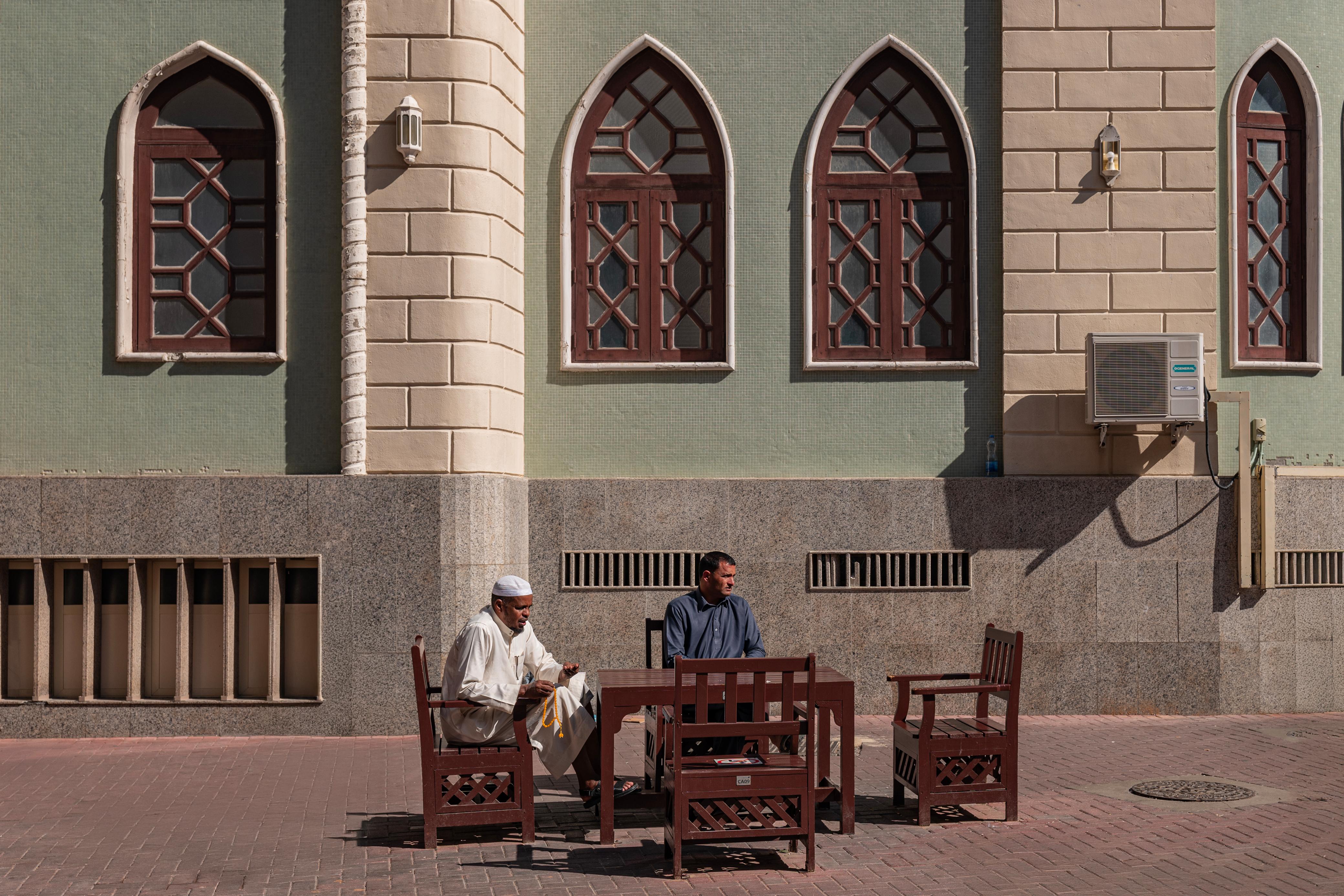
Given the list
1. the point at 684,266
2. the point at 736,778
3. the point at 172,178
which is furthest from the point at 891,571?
the point at 172,178

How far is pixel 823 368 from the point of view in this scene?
40.1 feet

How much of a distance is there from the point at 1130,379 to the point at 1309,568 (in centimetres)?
255

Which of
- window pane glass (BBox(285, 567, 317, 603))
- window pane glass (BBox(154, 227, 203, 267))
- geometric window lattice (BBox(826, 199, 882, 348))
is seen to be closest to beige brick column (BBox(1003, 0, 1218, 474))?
geometric window lattice (BBox(826, 199, 882, 348))

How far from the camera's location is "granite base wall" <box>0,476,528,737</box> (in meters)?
11.1

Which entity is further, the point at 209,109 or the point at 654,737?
the point at 209,109

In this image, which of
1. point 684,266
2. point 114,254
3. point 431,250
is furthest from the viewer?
point 684,266

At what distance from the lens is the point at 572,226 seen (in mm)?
12312

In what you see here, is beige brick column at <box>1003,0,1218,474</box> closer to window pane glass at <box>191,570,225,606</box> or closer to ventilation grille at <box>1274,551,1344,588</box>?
ventilation grille at <box>1274,551,1344,588</box>

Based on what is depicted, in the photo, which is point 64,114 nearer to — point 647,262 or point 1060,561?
point 647,262

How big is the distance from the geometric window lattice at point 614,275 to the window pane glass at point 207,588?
385 cm

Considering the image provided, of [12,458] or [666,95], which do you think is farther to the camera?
[666,95]

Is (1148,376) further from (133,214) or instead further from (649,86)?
(133,214)

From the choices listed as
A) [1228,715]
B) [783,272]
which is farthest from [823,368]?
[1228,715]

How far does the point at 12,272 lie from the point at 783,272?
6732 mm
